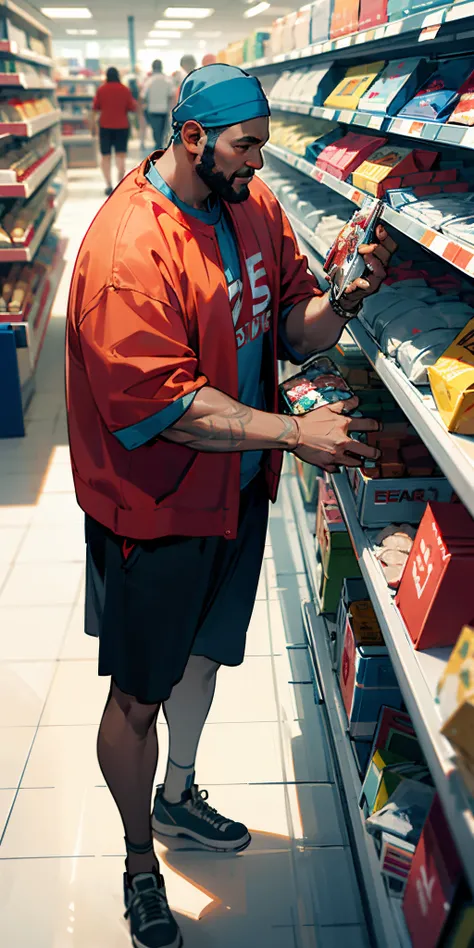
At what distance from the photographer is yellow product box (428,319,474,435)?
3.92ft

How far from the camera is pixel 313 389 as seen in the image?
5.46ft

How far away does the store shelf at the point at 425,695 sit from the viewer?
970mm

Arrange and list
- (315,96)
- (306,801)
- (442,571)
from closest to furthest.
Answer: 1. (442,571)
2. (306,801)
3. (315,96)

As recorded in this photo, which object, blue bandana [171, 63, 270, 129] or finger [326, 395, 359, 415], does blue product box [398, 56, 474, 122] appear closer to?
blue bandana [171, 63, 270, 129]

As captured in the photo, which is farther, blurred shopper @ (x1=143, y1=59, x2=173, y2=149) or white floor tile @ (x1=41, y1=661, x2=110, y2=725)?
blurred shopper @ (x1=143, y1=59, x2=173, y2=149)

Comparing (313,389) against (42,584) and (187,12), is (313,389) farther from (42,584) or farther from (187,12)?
(187,12)

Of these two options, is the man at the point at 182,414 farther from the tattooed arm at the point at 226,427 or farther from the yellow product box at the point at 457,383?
the yellow product box at the point at 457,383

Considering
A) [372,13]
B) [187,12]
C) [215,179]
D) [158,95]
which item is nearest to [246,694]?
[215,179]

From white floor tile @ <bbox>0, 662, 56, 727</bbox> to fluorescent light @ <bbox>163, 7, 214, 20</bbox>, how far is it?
614 inches

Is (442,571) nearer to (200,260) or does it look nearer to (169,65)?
(200,260)

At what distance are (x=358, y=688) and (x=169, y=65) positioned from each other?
5067 cm

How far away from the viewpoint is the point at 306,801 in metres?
2.10

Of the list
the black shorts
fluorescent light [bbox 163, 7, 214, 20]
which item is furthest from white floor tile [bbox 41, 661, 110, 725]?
fluorescent light [bbox 163, 7, 214, 20]

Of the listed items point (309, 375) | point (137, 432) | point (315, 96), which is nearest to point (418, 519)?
point (309, 375)
